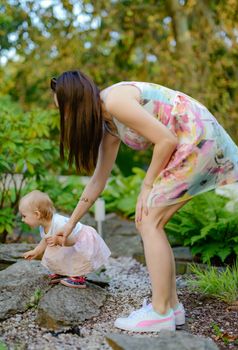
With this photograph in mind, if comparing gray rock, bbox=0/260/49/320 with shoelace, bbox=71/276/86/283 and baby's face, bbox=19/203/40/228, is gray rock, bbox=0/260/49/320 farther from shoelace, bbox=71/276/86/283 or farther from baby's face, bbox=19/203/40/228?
baby's face, bbox=19/203/40/228

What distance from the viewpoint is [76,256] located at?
3.19 m

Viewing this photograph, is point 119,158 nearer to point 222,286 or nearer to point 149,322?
point 222,286

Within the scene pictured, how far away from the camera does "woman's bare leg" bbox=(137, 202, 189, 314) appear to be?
2604 millimetres

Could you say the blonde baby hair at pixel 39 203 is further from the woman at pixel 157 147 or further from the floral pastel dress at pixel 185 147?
the floral pastel dress at pixel 185 147

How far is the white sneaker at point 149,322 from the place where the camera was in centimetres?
266

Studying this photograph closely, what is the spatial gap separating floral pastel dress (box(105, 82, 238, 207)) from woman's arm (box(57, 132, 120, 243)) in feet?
0.82

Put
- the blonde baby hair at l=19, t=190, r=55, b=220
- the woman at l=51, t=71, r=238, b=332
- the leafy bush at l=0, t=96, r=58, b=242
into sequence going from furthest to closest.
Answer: the leafy bush at l=0, t=96, r=58, b=242 < the blonde baby hair at l=19, t=190, r=55, b=220 < the woman at l=51, t=71, r=238, b=332

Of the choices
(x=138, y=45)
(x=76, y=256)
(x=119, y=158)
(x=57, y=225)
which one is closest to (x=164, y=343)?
(x=76, y=256)

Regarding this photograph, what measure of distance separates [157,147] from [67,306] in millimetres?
1052

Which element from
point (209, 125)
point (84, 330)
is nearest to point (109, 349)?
point (84, 330)

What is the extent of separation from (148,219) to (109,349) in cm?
63

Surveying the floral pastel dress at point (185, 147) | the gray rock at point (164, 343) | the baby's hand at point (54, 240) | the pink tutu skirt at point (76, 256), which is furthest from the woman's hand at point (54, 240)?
the gray rock at point (164, 343)

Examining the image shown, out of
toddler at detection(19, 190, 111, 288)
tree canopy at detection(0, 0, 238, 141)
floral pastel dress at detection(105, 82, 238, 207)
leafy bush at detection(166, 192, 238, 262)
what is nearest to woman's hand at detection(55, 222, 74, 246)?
toddler at detection(19, 190, 111, 288)

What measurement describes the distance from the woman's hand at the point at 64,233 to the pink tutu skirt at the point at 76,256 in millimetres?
151
